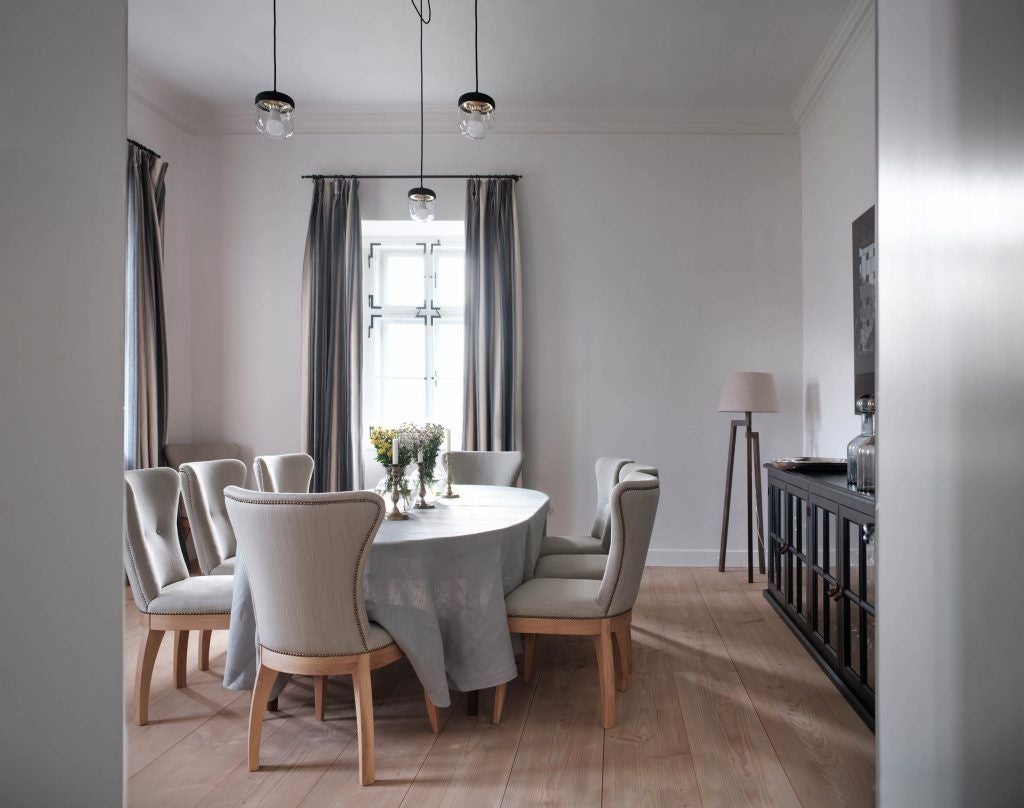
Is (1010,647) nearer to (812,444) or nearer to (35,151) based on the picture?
(35,151)

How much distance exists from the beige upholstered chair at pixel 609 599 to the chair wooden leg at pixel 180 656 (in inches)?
53.6

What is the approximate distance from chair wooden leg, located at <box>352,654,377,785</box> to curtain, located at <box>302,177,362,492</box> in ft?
10.0

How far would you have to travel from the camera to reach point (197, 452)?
199 inches

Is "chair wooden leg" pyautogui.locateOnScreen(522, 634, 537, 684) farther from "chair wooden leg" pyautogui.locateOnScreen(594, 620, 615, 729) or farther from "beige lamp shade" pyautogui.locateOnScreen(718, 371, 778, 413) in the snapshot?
"beige lamp shade" pyautogui.locateOnScreen(718, 371, 778, 413)

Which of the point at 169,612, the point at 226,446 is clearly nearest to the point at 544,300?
the point at 226,446

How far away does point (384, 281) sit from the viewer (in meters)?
5.63

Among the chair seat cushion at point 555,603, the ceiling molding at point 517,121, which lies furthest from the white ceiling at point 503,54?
the chair seat cushion at point 555,603

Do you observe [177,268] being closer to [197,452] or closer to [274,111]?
[197,452]

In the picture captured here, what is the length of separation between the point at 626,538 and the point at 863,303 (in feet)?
7.75

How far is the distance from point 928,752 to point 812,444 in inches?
134

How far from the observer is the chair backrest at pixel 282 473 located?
362cm

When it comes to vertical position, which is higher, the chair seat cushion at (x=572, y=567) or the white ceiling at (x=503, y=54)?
the white ceiling at (x=503, y=54)

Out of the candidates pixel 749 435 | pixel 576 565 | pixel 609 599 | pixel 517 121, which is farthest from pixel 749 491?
pixel 517 121

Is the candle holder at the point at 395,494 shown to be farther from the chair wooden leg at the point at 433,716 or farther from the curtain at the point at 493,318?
the curtain at the point at 493,318
